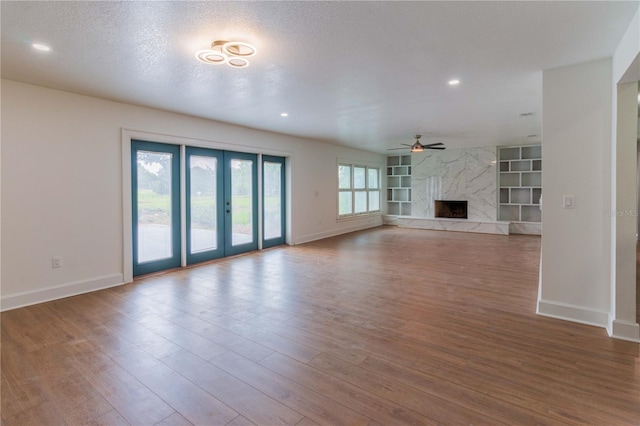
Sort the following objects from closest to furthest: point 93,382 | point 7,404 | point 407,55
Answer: point 7,404
point 93,382
point 407,55

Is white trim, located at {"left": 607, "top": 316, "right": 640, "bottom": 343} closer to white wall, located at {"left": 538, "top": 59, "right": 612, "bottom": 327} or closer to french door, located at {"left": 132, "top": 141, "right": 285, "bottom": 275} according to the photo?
white wall, located at {"left": 538, "top": 59, "right": 612, "bottom": 327}

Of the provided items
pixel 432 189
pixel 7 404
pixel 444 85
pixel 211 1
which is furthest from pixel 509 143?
pixel 7 404

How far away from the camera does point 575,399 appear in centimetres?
207

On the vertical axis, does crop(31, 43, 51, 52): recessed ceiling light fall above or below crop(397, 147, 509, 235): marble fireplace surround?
above

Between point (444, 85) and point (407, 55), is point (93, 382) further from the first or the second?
point (444, 85)

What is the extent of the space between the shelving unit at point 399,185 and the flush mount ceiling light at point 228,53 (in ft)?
31.2

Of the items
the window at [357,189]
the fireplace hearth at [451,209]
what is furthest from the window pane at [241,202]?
the fireplace hearth at [451,209]

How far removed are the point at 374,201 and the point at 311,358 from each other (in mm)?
9341

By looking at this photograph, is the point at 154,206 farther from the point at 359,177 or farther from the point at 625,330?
the point at 359,177

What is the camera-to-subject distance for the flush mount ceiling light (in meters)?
2.73

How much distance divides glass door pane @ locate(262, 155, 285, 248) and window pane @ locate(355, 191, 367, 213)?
11.5ft

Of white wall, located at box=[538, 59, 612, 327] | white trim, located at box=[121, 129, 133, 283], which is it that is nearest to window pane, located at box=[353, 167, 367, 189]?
white trim, located at box=[121, 129, 133, 283]

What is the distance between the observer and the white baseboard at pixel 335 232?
26.9ft

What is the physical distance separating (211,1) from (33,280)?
3.91m
